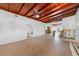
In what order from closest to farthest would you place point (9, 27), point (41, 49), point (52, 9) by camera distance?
point (52, 9)
point (41, 49)
point (9, 27)

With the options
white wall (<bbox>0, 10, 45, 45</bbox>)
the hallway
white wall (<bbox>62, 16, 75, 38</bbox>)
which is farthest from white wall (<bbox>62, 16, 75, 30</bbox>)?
white wall (<bbox>0, 10, 45, 45</bbox>)

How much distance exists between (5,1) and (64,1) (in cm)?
128

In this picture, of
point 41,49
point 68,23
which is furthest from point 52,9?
point 41,49

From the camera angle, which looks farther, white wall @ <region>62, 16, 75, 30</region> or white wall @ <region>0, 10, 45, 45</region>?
white wall @ <region>0, 10, 45, 45</region>

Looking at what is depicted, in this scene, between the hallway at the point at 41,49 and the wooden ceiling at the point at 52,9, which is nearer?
the wooden ceiling at the point at 52,9

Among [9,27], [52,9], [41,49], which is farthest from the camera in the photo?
[9,27]

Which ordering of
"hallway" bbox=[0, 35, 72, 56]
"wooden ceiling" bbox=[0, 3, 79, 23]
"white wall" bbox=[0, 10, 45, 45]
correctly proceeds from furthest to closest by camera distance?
"white wall" bbox=[0, 10, 45, 45] → "hallway" bbox=[0, 35, 72, 56] → "wooden ceiling" bbox=[0, 3, 79, 23]

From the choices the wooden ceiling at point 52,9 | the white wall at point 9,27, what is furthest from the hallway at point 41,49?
the wooden ceiling at point 52,9

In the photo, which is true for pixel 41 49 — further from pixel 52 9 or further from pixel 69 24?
pixel 52 9

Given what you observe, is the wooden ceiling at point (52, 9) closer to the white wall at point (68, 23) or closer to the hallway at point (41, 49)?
the white wall at point (68, 23)

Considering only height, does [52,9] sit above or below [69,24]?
above

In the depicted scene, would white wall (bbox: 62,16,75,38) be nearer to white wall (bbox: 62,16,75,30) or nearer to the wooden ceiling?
white wall (bbox: 62,16,75,30)

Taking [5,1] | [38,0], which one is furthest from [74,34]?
[5,1]

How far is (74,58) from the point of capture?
82.3 inches
